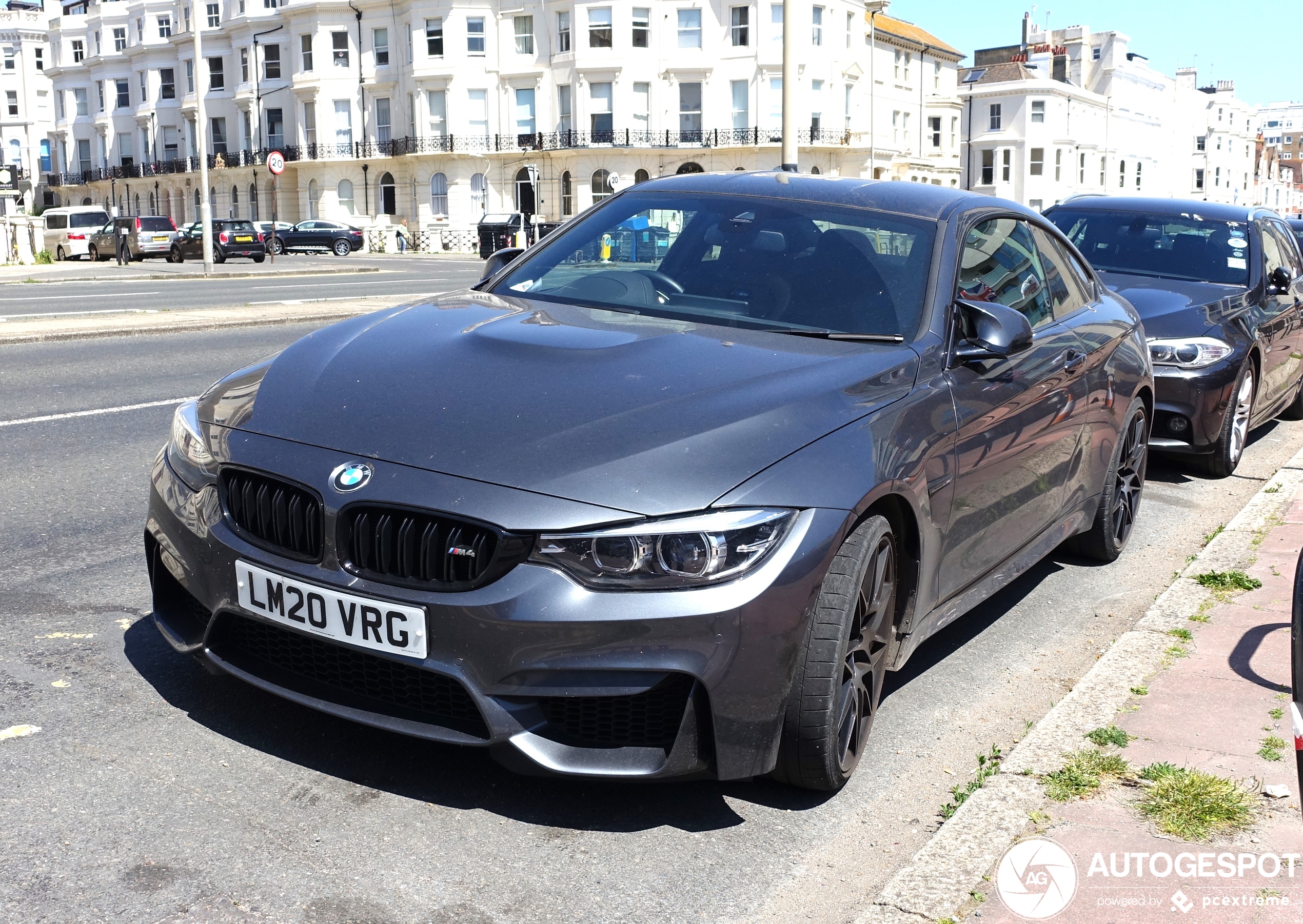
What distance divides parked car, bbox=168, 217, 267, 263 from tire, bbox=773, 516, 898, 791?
139ft

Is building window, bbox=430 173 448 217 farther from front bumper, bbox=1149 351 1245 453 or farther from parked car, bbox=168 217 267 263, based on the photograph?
front bumper, bbox=1149 351 1245 453

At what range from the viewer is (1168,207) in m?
9.48

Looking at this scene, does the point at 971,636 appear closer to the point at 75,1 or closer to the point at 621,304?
the point at 621,304

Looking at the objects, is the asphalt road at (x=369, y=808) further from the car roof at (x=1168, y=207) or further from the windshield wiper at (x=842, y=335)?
the car roof at (x=1168, y=207)

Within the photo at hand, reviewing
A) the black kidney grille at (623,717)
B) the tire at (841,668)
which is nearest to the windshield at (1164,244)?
the tire at (841,668)

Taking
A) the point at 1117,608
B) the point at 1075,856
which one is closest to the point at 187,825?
the point at 1075,856

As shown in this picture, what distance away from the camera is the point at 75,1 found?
99125 millimetres

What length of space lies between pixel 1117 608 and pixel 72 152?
9691 centimetres

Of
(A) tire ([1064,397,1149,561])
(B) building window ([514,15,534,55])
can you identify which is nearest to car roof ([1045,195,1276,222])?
(A) tire ([1064,397,1149,561])

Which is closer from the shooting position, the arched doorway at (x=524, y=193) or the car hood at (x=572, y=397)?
the car hood at (x=572, y=397)

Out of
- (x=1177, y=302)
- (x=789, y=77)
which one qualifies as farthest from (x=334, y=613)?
(x=789, y=77)

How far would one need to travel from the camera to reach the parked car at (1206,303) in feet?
25.7

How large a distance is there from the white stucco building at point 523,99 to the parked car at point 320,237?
36.4 ft

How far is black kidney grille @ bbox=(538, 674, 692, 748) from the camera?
9.77 ft
